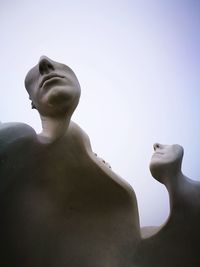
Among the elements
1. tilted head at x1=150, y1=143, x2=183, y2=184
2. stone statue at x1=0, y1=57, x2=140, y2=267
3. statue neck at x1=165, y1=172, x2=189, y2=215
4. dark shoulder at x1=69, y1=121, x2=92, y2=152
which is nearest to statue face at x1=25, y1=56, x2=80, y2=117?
stone statue at x1=0, y1=57, x2=140, y2=267

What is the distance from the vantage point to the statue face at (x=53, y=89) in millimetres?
2100

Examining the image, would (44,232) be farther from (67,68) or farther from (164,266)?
(67,68)

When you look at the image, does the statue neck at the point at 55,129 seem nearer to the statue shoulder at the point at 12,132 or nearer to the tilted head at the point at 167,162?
the statue shoulder at the point at 12,132

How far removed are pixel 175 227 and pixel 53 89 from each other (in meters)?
1.36

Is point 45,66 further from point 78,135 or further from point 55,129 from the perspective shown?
point 78,135

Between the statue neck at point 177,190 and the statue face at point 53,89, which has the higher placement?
the statue face at point 53,89

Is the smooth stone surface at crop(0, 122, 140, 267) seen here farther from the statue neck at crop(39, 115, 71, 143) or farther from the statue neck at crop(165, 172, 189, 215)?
the statue neck at crop(165, 172, 189, 215)

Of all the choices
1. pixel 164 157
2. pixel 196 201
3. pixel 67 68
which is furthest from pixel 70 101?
pixel 196 201

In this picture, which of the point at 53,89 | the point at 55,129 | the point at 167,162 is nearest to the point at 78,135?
the point at 55,129

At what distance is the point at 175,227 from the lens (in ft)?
7.00

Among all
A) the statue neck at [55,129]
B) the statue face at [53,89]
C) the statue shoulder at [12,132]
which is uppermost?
the statue face at [53,89]

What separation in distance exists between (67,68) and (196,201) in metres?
1.41

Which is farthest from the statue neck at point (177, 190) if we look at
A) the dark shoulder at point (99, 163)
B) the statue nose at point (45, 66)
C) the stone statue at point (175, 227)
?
the statue nose at point (45, 66)

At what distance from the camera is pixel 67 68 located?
2.30 meters
